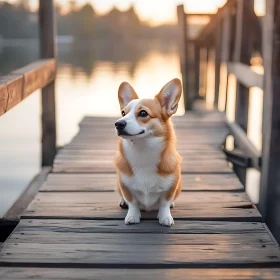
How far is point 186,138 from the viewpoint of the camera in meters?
5.61

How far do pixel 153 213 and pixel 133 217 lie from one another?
194 mm

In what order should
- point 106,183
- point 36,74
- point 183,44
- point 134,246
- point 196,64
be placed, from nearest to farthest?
point 134,246, point 106,183, point 36,74, point 183,44, point 196,64

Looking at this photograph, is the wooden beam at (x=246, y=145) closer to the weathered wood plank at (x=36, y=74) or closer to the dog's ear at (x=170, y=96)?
the dog's ear at (x=170, y=96)

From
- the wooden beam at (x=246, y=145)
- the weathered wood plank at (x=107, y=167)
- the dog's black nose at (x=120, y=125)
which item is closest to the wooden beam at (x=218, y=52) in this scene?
the wooden beam at (x=246, y=145)

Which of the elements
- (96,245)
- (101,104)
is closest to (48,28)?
(96,245)

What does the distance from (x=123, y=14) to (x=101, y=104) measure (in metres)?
21.0

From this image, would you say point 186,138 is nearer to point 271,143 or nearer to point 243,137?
point 243,137

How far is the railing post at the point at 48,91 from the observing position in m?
5.27

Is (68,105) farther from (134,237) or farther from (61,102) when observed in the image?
(134,237)

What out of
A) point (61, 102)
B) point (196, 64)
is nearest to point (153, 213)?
point (196, 64)

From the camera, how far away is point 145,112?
2.76 metres

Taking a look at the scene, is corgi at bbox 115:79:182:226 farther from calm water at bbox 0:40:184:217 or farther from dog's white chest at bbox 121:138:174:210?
calm water at bbox 0:40:184:217

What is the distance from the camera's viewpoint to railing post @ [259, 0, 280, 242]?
3.64m

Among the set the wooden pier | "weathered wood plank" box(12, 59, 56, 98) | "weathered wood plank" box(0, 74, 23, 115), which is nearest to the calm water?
"weathered wood plank" box(12, 59, 56, 98)
